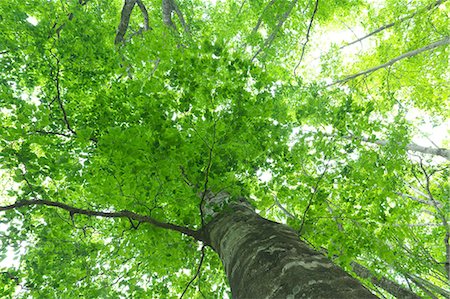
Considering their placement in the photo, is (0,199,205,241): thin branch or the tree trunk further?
(0,199,205,241): thin branch

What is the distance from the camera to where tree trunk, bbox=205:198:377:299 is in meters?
1.28

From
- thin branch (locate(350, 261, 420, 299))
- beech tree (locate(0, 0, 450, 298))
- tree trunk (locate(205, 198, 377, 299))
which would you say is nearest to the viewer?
tree trunk (locate(205, 198, 377, 299))

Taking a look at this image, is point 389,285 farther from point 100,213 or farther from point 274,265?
point 100,213

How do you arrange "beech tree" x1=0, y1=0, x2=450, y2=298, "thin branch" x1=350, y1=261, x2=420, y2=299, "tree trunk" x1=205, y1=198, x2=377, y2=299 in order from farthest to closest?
1. "thin branch" x1=350, y1=261, x2=420, y2=299
2. "beech tree" x1=0, y1=0, x2=450, y2=298
3. "tree trunk" x1=205, y1=198, x2=377, y2=299

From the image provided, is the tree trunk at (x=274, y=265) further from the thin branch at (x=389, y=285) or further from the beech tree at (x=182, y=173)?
the thin branch at (x=389, y=285)

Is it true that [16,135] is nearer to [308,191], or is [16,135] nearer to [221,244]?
[221,244]

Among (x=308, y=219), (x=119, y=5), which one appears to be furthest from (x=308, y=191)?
(x=119, y=5)

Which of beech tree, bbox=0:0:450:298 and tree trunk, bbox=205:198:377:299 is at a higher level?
beech tree, bbox=0:0:450:298

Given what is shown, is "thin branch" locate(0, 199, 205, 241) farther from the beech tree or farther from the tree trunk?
the tree trunk

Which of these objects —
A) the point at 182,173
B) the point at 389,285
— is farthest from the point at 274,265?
the point at 389,285

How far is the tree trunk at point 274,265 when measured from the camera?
128 centimetres

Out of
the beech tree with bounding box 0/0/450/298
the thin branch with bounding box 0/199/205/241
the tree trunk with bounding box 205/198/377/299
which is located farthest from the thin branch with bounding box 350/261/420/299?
the thin branch with bounding box 0/199/205/241

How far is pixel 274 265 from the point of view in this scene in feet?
5.18

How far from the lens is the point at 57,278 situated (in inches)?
122
